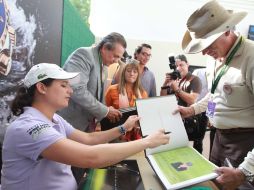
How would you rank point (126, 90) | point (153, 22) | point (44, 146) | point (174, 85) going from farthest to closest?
point (153, 22), point (174, 85), point (126, 90), point (44, 146)

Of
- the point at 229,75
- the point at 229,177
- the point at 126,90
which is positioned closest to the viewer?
the point at 229,177

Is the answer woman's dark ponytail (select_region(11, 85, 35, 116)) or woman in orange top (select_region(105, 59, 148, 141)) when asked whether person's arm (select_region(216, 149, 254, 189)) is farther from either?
woman in orange top (select_region(105, 59, 148, 141))

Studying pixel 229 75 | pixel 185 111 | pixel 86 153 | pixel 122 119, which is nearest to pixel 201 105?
pixel 185 111

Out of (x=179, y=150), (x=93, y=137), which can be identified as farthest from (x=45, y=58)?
(x=179, y=150)

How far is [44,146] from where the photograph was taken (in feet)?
2.81

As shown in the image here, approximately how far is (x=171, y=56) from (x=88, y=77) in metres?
1.00

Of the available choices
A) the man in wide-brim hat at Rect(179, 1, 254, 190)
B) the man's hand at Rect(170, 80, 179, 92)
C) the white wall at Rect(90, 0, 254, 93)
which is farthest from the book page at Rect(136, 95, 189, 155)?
the white wall at Rect(90, 0, 254, 93)

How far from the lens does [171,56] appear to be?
2432mm

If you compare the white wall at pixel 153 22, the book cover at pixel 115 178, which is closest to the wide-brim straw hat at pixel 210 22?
the book cover at pixel 115 178

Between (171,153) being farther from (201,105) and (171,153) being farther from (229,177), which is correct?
(201,105)

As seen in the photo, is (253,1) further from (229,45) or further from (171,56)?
(229,45)

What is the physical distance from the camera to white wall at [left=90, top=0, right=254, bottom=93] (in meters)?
5.49

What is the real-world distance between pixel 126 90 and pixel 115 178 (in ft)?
4.39

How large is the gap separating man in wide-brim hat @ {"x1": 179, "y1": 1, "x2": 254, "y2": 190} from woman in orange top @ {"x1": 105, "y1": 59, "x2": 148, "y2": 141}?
90 centimetres
